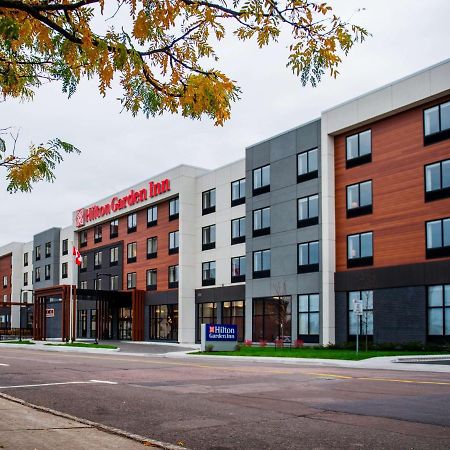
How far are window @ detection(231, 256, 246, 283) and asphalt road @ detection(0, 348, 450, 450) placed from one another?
96.7 feet

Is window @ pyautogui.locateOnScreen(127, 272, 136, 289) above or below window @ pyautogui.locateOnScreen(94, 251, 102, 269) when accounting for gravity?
below

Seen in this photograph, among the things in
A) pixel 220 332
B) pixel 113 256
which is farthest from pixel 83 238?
pixel 220 332

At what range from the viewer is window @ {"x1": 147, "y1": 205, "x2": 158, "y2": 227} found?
61.1 meters

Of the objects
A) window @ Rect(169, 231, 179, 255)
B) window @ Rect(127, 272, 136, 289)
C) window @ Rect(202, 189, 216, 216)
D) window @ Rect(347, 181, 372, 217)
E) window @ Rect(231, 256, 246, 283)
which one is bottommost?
window @ Rect(127, 272, 136, 289)

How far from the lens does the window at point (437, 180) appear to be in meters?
35.1

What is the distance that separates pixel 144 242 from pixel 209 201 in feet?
34.5

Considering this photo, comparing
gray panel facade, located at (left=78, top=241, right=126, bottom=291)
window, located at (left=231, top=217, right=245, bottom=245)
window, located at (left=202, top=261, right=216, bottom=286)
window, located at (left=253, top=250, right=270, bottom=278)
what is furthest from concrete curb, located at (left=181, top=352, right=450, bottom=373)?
gray panel facade, located at (left=78, top=241, right=126, bottom=291)

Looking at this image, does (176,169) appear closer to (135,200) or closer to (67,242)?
(135,200)

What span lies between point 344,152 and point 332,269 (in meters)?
7.57

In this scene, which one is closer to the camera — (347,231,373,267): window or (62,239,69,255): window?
(347,231,373,267): window


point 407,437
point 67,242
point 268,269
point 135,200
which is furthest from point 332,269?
point 67,242

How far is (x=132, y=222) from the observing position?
65375 millimetres

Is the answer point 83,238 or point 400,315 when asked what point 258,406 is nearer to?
point 400,315

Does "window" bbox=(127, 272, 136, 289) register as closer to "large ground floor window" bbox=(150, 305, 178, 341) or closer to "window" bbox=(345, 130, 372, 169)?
"large ground floor window" bbox=(150, 305, 178, 341)
